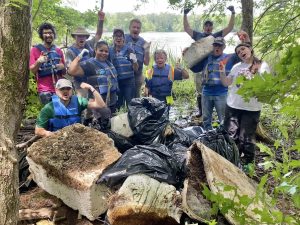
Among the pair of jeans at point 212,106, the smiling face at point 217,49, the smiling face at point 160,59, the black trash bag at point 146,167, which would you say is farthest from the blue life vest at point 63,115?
the smiling face at point 217,49

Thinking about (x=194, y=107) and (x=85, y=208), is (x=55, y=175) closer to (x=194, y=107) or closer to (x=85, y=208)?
(x=85, y=208)

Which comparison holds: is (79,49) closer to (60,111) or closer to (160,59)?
(160,59)

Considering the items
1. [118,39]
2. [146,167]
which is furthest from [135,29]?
[146,167]

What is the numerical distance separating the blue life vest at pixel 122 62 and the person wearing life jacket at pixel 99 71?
1.15ft

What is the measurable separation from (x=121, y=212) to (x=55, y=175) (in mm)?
983

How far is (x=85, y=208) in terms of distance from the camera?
3.09 meters

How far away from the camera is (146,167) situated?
9.88ft

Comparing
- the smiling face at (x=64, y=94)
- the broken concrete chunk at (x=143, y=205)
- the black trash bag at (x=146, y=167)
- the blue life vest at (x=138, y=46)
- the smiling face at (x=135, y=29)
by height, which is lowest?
the broken concrete chunk at (x=143, y=205)

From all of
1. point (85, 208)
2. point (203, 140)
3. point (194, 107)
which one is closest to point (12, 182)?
point (85, 208)

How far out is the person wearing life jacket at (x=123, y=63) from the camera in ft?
16.4

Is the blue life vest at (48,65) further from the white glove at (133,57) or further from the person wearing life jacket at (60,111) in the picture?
the white glove at (133,57)

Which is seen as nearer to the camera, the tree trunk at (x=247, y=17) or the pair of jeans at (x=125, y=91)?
the pair of jeans at (x=125, y=91)

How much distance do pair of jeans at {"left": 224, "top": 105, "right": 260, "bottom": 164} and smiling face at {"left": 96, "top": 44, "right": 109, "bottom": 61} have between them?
1725 millimetres

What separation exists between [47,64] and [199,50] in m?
2.07
